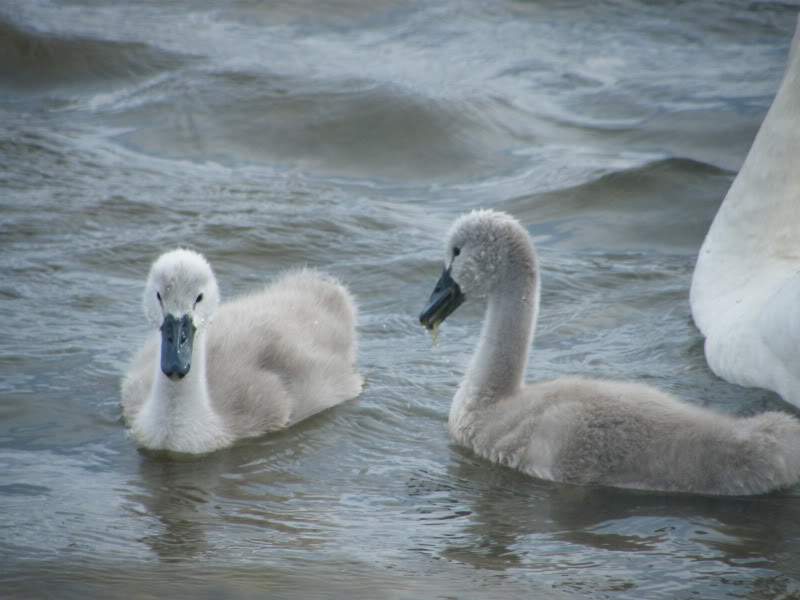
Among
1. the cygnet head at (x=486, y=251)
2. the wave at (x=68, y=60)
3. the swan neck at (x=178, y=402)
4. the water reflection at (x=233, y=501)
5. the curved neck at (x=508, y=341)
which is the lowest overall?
the water reflection at (x=233, y=501)

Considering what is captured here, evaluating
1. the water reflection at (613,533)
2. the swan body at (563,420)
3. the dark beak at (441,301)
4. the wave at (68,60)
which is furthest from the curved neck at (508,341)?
the wave at (68,60)

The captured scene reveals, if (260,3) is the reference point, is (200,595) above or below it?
below

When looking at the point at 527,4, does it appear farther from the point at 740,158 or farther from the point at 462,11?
the point at 740,158

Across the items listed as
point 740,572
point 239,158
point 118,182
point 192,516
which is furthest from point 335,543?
point 239,158

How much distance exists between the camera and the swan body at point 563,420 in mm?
4727

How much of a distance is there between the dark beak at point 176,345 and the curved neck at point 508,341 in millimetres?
1168

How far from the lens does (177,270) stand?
17.2 feet

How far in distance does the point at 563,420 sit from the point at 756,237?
2245 mm

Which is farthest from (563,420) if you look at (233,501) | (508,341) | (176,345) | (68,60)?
(68,60)

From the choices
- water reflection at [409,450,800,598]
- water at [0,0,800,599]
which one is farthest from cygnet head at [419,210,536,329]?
water reflection at [409,450,800,598]

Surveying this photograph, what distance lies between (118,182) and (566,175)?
3171 mm

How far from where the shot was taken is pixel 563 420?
4973mm

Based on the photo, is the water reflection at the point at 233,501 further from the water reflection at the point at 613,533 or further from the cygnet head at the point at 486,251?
the cygnet head at the point at 486,251

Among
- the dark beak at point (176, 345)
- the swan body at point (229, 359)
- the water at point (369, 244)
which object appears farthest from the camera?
the swan body at point (229, 359)
